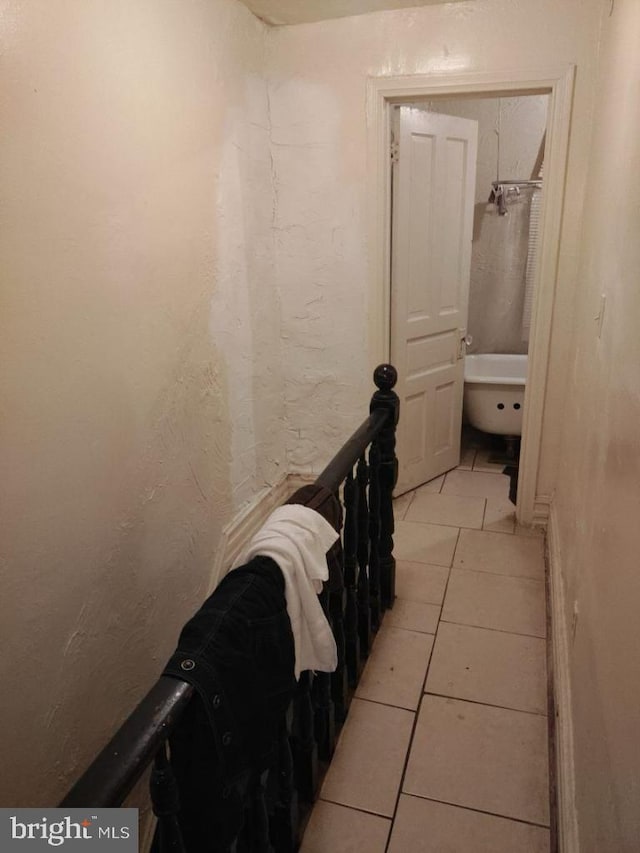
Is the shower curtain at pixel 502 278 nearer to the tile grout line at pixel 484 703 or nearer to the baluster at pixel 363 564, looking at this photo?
the baluster at pixel 363 564

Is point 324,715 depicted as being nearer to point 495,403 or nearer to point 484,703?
point 484,703

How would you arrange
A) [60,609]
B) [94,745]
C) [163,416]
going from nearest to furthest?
[60,609], [94,745], [163,416]

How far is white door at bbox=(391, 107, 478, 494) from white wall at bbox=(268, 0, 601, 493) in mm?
240

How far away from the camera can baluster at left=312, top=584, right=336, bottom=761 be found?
1567 mm

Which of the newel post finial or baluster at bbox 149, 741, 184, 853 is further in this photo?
the newel post finial

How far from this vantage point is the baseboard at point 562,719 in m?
1.37

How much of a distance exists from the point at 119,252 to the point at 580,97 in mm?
2036

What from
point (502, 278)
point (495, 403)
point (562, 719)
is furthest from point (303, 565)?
point (502, 278)

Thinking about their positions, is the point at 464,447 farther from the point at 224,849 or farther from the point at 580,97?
the point at 224,849

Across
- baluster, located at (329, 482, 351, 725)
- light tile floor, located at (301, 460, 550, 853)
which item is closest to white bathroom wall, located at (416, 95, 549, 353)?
light tile floor, located at (301, 460, 550, 853)

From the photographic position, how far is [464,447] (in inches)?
164

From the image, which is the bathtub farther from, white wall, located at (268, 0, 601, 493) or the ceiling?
the ceiling

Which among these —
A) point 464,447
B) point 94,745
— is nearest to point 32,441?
point 94,745

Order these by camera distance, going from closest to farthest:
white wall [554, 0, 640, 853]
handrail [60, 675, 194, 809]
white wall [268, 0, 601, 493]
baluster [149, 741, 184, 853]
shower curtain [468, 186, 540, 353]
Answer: handrail [60, 675, 194, 809], baluster [149, 741, 184, 853], white wall [554, 0, 640, 853], white wall [268, 0, 601, 493], shower curtain [468, 186, 540, 353]
